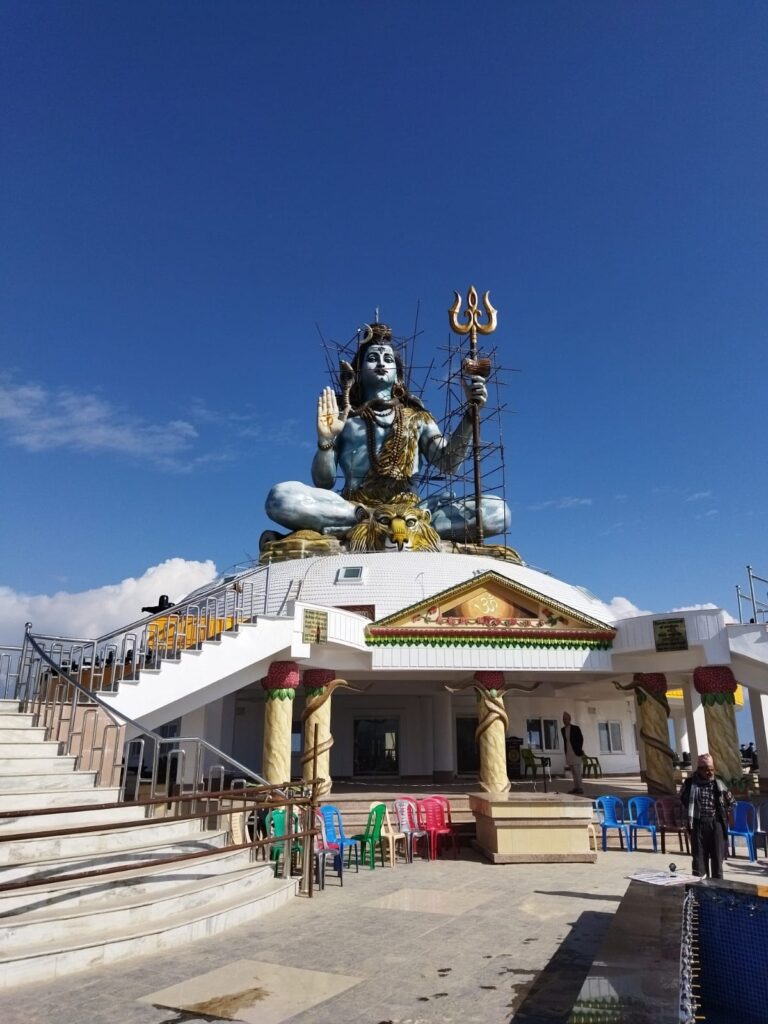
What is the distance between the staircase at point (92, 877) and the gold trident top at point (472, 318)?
2580 cm

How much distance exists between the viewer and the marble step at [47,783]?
24.3ft

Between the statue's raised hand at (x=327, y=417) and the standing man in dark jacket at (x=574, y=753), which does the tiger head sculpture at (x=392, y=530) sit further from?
the standing man in dark jacket at (x=574, y=753)

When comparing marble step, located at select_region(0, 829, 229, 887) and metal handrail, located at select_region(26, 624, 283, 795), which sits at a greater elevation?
metal handrail, located at select_region(26, 624, 283, 795)

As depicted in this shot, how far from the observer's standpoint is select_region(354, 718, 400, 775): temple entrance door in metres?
21.0

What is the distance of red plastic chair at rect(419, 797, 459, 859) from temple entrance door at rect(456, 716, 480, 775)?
9711 mm

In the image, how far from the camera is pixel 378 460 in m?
29.7

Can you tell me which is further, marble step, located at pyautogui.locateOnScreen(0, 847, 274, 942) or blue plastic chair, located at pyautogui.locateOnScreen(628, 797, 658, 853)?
blue plastic chair, located at pyautogui.locateOnScreen(628, 797, 658, 853)

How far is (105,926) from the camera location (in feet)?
19.7

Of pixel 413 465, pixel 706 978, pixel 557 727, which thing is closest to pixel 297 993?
pixel 706 978

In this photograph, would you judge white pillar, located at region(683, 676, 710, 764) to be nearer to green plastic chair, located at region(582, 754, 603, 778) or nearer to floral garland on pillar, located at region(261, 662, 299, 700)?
green plastic chair, located at region(582, 754, 603, 778)

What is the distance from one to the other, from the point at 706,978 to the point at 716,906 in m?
0.50

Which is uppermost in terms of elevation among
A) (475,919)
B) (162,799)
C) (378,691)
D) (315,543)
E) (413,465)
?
(413,465)

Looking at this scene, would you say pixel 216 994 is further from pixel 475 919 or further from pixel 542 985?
pixel 475 919

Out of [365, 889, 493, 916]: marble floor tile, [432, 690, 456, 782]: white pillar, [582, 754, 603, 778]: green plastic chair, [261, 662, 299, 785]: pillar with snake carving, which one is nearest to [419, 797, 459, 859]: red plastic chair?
[365, 889, 493, 916]: marble floor tile
